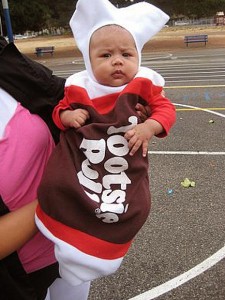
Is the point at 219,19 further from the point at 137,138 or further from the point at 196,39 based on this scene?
the point at 137,138

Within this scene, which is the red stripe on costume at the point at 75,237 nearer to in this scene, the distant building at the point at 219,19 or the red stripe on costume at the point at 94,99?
the red stripe on costume at the point at 94,99

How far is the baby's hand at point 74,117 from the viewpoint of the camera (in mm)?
1393

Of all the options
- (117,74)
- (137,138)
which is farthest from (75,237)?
(117,74)

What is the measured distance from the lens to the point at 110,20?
1.56m

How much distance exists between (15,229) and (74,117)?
421 millimetres

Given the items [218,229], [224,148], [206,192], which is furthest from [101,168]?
[224,148]

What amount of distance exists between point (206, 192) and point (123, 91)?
344cm

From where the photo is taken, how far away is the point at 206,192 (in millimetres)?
4676

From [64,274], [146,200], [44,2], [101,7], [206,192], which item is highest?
[101,7]

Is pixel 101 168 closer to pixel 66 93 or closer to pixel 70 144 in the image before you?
pixel 70 144

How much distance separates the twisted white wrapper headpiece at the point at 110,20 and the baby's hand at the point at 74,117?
214 mm

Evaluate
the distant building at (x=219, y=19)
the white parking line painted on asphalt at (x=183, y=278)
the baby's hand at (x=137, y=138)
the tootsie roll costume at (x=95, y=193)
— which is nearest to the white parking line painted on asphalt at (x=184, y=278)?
the white parking line painted on asphalt at (x=183, y=278)

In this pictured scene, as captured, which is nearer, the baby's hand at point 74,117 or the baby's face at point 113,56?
the baby's hand at point 74,117

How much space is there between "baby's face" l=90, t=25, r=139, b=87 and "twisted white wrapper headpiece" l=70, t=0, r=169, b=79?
3cm
